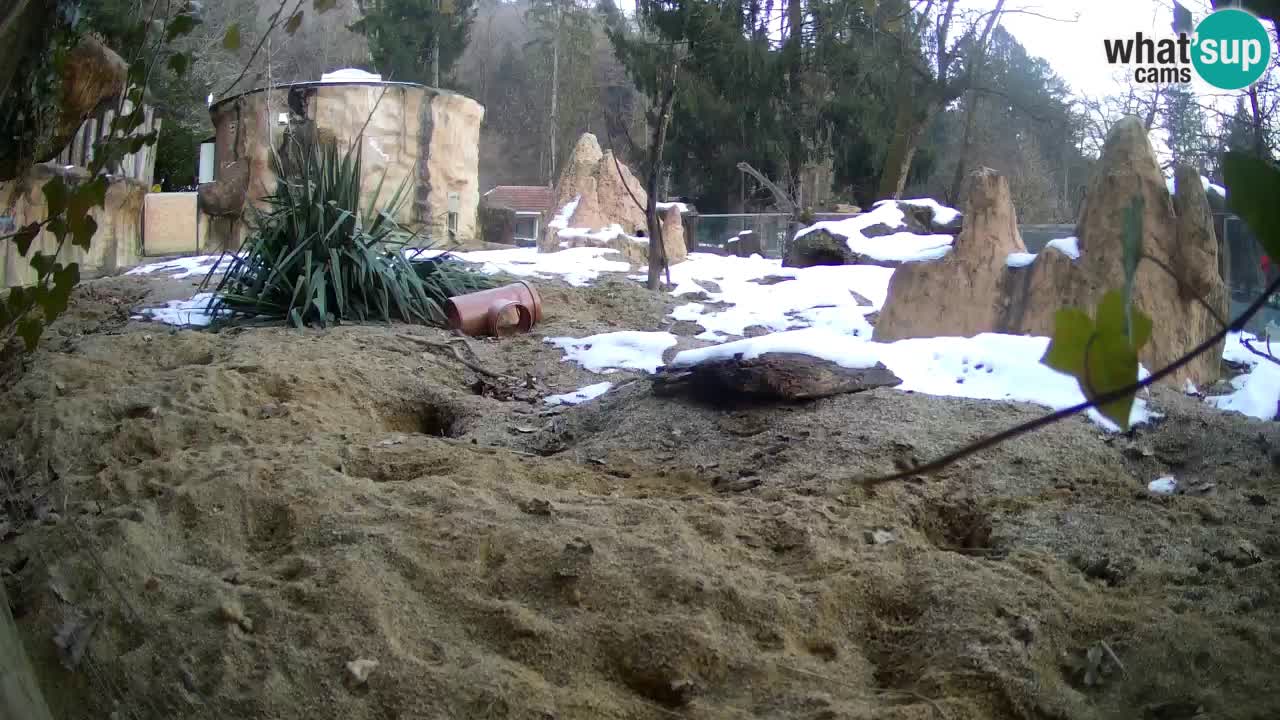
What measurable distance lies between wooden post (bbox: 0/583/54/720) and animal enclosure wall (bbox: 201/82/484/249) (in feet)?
36.1

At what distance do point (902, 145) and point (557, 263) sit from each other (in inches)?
511

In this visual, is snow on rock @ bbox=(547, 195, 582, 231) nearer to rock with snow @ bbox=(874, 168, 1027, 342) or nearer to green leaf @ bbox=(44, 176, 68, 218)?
rock with snow @ bbox=(874, 168, 1027, 342)

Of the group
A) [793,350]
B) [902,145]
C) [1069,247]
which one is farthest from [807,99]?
[793,350]

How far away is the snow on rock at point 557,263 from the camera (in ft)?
28.7

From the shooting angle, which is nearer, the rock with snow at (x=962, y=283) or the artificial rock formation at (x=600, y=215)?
the rock with snow at (x=962, y=283)

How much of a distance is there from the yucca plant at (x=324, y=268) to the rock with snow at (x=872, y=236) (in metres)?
5.40

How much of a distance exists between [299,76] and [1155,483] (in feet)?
98.4

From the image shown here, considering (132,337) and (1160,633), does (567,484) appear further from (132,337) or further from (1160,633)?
(132,337)

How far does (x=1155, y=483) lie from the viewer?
3.02 meters

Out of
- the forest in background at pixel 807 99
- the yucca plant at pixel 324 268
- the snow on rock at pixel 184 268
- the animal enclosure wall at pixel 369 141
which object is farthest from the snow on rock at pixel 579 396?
the forest in background at pixel 807 99

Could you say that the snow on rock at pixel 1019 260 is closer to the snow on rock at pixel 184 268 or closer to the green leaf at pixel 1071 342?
the green leaf at pixel 1071 342

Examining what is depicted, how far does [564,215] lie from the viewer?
12.7m

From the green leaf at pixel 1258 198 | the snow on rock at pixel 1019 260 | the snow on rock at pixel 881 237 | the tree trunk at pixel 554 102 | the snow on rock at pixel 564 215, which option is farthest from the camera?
the tree trunk at pixel 554 102

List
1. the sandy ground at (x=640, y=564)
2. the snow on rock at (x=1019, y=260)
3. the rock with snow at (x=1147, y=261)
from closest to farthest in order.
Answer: the sandy ground at (x=640, y=564) < the rock with snow at (x=1147, y=261) < the snow on rock at (x=1019, y=260)
